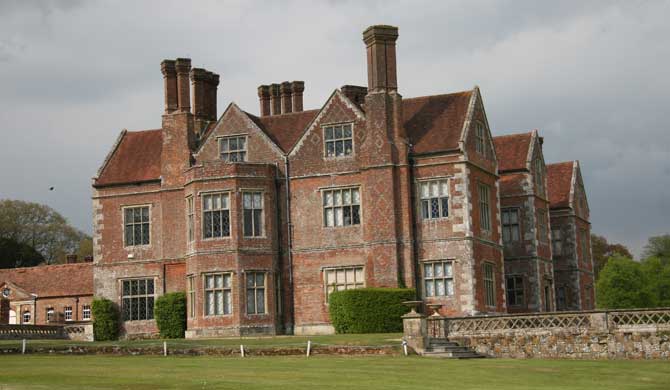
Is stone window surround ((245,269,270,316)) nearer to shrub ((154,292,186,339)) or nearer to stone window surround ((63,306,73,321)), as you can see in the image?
shrub ((154,292,186,339))

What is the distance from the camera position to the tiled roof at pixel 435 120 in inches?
1505

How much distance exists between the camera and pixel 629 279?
191ft

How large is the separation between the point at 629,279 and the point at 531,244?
1624 centimetres

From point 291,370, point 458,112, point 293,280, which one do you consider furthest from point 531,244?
point 291,370

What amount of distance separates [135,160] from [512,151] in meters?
16.5

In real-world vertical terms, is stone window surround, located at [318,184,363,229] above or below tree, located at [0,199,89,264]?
below

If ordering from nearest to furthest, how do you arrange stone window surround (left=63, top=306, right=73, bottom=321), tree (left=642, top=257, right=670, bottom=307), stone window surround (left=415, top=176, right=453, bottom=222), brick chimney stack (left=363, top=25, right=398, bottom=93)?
1. stone window surround (left=415, top=176, right=453, bottom=222)
2. brick chimney stack (left=363, top=25, right=398, bottom=93)
3. stone window surround (left=63, top=306, right=73, bottom=321)
4. tree (left=642, top=257, right=670, bottom=307)

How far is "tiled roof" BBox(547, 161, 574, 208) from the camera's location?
50.3 metres

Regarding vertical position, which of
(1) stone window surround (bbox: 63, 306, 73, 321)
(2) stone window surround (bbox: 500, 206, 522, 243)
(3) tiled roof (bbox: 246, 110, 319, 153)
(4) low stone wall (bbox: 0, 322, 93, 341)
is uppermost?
(3) tiled roof (bbox: 246, 110, 319, 153)

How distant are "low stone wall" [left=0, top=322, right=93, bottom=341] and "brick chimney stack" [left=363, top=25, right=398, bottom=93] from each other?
14737 millimetres

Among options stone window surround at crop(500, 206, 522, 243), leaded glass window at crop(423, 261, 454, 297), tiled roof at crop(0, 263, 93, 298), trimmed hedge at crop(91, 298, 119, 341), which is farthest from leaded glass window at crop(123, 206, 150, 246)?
stone window surround at crop(500, 206, 522, 243)

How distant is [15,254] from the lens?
260 ft

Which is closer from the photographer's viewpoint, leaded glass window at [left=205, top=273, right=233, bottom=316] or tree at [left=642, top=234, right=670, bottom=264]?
leaded glass window at [left=205, top=273, right=233, bottom=316]

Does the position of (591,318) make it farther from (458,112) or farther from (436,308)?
(458,112)
